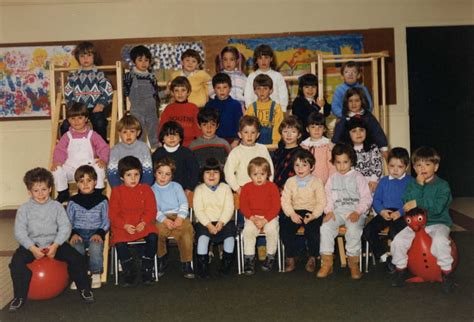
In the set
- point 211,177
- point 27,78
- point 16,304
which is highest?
point 27,78

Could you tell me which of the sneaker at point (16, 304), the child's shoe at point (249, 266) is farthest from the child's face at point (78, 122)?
the child's shoe at point (249, 266)

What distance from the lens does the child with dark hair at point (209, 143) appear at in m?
5.05

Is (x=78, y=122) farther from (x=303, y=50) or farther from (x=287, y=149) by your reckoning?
A: (x=303, y=50)

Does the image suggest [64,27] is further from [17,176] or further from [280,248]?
[280,248]

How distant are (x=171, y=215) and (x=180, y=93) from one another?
128 cm

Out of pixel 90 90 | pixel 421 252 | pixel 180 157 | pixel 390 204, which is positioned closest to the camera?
pixel 421 252

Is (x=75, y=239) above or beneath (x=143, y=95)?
beneath

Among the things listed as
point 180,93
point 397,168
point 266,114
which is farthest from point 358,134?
point 180,93

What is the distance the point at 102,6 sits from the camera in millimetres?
7777

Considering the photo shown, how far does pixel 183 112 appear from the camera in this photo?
5.35 meters

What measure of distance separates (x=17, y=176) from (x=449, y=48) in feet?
20.6

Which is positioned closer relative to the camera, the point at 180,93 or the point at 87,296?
the point at 87,296

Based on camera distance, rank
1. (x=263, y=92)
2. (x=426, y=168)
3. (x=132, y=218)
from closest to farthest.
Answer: (x=426, y=168)
(x=132, y=218)
(x=263, y=92)

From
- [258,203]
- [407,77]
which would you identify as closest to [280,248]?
[258,203]
